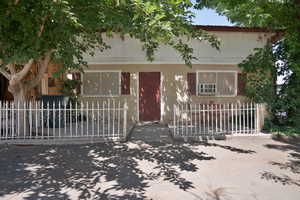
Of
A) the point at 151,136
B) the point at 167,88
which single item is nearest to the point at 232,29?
the point at 167,88

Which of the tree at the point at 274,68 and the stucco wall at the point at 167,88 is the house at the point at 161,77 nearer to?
the stucco wall at the point at 167,88

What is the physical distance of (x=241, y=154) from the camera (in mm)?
5371

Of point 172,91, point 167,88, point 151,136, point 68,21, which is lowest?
point 151,136

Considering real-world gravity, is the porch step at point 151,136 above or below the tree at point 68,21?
below

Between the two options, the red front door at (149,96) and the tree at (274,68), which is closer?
the tree at (274,68)

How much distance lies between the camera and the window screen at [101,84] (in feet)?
34.5

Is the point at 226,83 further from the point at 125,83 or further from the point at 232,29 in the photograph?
the point at 125,83

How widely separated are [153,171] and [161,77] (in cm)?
669

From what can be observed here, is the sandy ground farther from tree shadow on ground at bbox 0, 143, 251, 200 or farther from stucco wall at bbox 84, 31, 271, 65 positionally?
stucco wall at bbox 84, 31, 271, 65

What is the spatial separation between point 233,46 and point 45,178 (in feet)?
33.2

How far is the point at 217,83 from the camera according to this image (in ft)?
34.9

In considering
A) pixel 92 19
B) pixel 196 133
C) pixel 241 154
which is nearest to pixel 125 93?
pixel 196 133

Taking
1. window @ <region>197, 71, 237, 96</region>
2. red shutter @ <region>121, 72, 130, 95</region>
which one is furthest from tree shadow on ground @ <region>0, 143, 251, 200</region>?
window @ <region>197, 71, 237, 96</region>

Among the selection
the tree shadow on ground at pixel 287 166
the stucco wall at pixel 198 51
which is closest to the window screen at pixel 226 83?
the stucco wall at pixel 198 51
